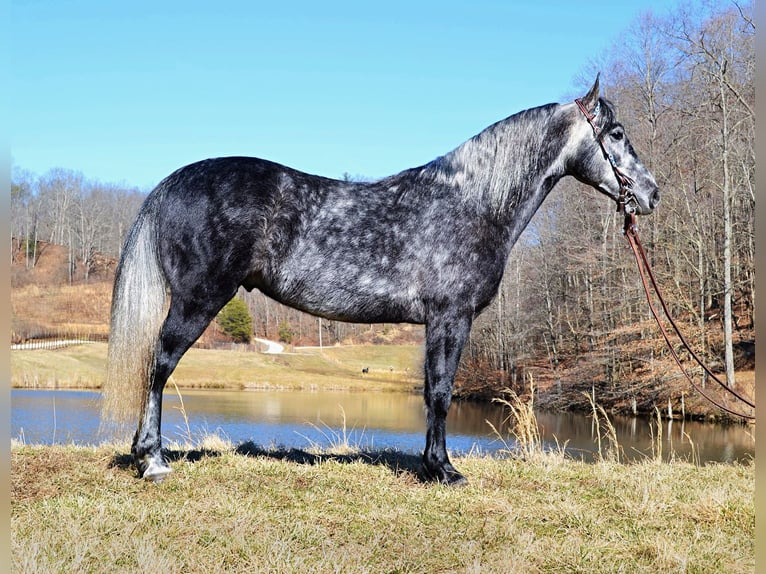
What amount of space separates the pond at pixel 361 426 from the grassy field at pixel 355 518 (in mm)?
4670

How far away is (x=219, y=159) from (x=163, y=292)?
1112 millimetres

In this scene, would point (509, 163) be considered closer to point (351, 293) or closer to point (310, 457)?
point (351, 293)

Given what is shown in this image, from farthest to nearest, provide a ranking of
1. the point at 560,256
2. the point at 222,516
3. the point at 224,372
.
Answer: the point at 224,372 < the point at 560,256 < the point at 222,516

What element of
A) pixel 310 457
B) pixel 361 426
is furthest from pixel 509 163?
pixel 361 426

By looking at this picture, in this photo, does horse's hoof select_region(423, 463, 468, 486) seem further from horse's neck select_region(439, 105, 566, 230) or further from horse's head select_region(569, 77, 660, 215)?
horse's head select_region(569, 77, 660, 215)

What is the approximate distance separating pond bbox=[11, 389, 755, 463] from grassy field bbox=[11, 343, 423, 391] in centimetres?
557

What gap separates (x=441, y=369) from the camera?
4.90 metres

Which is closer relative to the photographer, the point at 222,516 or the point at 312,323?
the point at 222,516

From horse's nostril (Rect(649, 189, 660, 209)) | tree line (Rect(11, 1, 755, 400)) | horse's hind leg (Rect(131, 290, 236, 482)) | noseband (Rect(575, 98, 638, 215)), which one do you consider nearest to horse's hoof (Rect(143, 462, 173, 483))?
horse's hind leg (Rect(131, 290, 236, 482))

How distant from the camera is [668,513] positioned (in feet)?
14.3

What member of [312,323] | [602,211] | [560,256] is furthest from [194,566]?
[312,323]

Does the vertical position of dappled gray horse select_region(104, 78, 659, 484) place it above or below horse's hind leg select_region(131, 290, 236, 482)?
above

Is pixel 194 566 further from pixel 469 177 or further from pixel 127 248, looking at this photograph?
pixel 469 177

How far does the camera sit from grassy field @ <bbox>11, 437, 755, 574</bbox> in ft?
10.4
